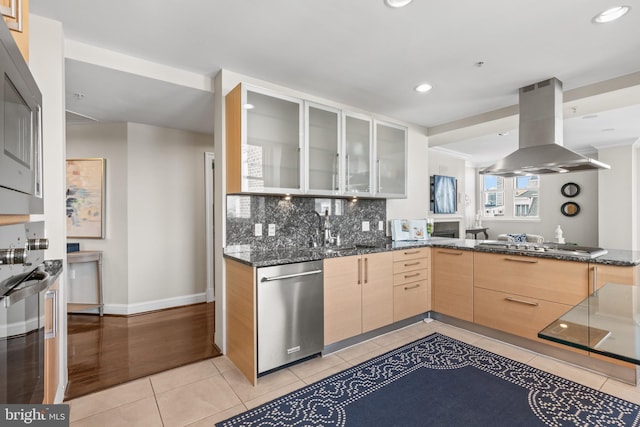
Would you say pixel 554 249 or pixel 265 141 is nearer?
pixel 265 141

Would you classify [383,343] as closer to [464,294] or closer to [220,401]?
[464,294]

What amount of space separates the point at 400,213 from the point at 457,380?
224 cm

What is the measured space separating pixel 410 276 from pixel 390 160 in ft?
4.36

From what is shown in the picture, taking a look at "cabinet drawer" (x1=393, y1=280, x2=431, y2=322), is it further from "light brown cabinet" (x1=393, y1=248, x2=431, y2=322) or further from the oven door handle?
the oven door handle

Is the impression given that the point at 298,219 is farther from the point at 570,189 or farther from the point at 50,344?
the point at 570,189

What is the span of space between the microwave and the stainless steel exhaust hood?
3500mm

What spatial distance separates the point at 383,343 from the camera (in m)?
2.93

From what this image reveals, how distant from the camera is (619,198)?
225 inches

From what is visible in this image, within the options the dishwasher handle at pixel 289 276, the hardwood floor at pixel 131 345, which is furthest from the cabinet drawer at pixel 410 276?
the hardwood floor at pixel 131 345

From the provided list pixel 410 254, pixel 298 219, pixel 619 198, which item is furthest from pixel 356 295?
pixel 619 198

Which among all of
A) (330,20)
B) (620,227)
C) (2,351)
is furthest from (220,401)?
(620,227)

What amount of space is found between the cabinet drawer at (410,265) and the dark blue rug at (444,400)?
899 mm

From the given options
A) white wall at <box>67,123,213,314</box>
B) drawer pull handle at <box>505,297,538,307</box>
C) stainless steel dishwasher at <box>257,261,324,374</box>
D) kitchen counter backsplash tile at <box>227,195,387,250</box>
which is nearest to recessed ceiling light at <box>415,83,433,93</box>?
kitchen counter backsplash tile at <box>227,195,387,250</box>

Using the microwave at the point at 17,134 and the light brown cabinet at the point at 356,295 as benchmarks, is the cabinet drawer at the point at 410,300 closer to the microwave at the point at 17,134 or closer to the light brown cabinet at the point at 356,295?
the light brown cabinet at the point at 356,295
